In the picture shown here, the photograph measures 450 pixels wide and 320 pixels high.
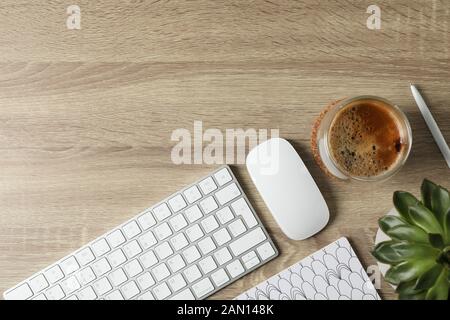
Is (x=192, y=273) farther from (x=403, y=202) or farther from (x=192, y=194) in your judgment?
(x=403, y=202)

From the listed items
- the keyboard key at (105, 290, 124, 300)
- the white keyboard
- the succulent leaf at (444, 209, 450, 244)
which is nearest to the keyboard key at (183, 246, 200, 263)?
the white keyboard

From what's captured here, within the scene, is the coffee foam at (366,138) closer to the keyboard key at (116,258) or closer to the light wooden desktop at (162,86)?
the light wooden desktop at (162,86)

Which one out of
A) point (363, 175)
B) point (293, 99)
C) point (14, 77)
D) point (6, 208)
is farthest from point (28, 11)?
point (363, 175)

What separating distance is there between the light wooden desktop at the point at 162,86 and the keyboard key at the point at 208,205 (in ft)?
0.14

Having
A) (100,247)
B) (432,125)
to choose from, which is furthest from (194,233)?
(432,125)

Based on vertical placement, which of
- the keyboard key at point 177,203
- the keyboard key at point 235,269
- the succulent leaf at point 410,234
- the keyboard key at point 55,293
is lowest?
the keyboard key at point 55,293

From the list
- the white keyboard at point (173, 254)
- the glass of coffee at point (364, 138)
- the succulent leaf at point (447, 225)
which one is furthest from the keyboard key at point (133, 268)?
the succulent leaf at point (447, 225)

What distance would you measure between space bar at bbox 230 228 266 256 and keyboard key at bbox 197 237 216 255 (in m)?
0.03

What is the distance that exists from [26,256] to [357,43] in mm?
565

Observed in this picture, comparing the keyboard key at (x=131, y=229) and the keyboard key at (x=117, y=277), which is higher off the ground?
the keyboard key at (x=131, y=229)

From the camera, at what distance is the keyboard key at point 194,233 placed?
82 cm

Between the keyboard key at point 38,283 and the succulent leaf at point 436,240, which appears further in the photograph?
the keyboard key at point 38,283

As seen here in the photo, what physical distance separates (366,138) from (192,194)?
25 cm
